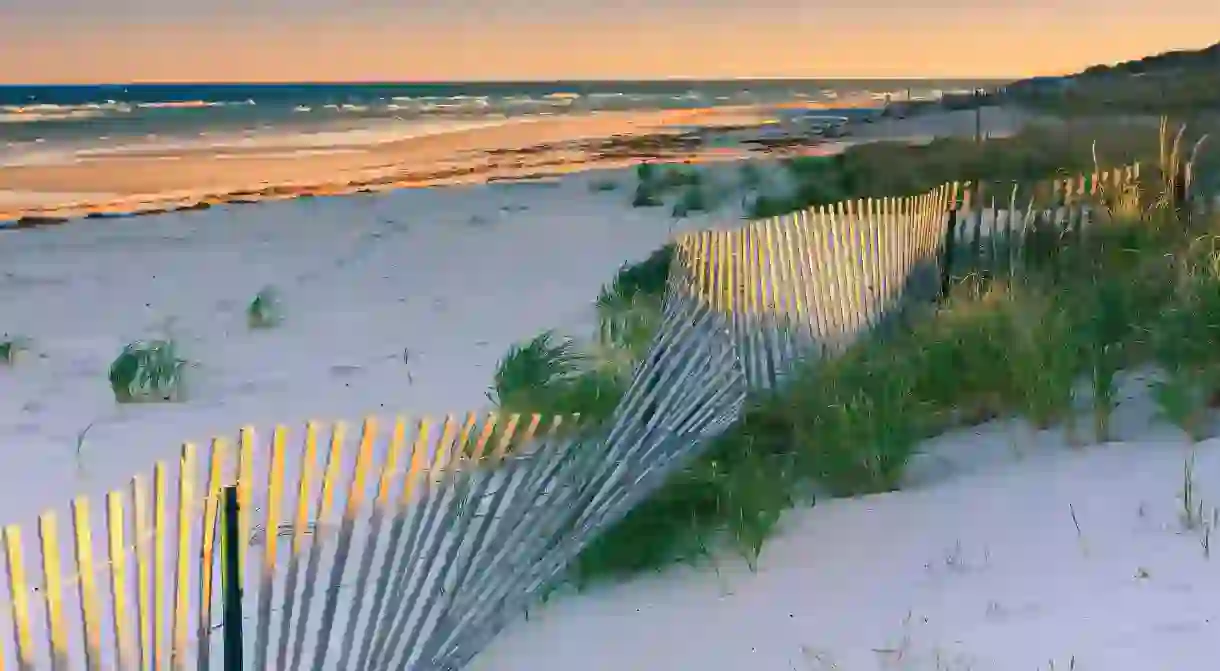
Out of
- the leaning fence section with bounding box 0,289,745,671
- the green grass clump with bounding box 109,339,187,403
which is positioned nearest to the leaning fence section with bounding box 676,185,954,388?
the leaning fence section with bounding box 0,289,745,671

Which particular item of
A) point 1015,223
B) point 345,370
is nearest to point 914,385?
point 1015,223

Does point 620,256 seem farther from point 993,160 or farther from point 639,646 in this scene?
point 993,160

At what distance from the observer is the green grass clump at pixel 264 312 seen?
9.47 m

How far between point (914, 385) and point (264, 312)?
572 cm

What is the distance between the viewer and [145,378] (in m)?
7.02

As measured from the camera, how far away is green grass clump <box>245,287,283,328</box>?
31.1 feet

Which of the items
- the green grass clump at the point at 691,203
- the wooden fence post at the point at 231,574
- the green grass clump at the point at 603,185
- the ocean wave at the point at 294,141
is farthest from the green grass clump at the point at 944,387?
the ocean wave at the point at 294,141

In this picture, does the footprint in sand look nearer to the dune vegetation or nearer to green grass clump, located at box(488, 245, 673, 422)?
green grass clump, located at box(488, 245, 673, 422)

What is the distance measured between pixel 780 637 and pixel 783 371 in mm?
2290

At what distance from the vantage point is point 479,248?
1428 centimetres

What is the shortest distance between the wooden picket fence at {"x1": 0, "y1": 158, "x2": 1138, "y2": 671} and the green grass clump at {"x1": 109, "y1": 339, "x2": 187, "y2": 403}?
1373mm

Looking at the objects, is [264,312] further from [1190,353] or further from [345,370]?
[1190,353]

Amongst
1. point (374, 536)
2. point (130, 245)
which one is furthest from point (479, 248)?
point (374, 536)

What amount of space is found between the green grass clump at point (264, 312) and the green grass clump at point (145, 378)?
2.11 metres
